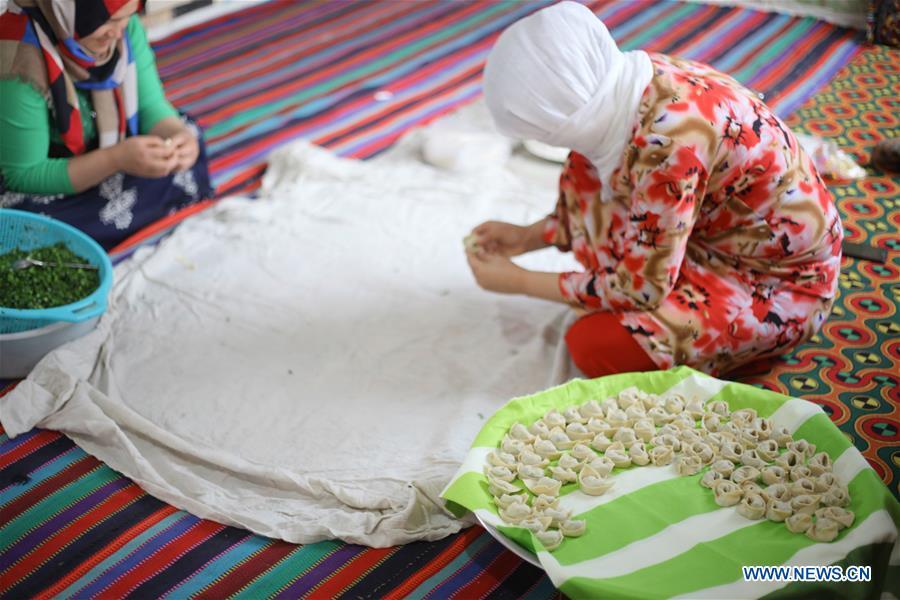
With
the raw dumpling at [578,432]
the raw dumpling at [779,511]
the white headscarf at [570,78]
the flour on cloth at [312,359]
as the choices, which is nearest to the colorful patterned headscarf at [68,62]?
the flour on cloth at [312,359]

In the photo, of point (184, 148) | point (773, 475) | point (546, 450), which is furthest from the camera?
point (184, 148)

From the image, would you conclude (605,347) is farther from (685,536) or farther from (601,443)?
(685,536)

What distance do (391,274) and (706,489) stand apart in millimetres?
1019

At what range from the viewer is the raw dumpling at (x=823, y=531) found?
4.11 ft

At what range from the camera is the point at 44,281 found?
70.5 inches

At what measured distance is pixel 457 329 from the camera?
1.99 meters

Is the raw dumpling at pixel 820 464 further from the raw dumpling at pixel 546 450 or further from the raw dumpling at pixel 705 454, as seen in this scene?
the raw dumpling at pixel 546 450

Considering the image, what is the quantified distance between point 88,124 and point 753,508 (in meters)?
1.66

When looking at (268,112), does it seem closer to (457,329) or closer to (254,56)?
(254,56)

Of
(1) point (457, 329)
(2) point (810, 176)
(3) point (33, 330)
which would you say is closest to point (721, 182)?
(2) point (810, 176)

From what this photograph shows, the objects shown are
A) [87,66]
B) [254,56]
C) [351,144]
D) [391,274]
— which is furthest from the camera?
[254,56]

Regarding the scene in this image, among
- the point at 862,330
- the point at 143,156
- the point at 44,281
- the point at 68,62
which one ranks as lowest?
the point at 862,330

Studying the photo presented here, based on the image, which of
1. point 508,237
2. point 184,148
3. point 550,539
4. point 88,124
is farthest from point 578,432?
point 88,124

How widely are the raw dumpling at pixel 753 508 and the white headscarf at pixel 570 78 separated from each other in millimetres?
620
